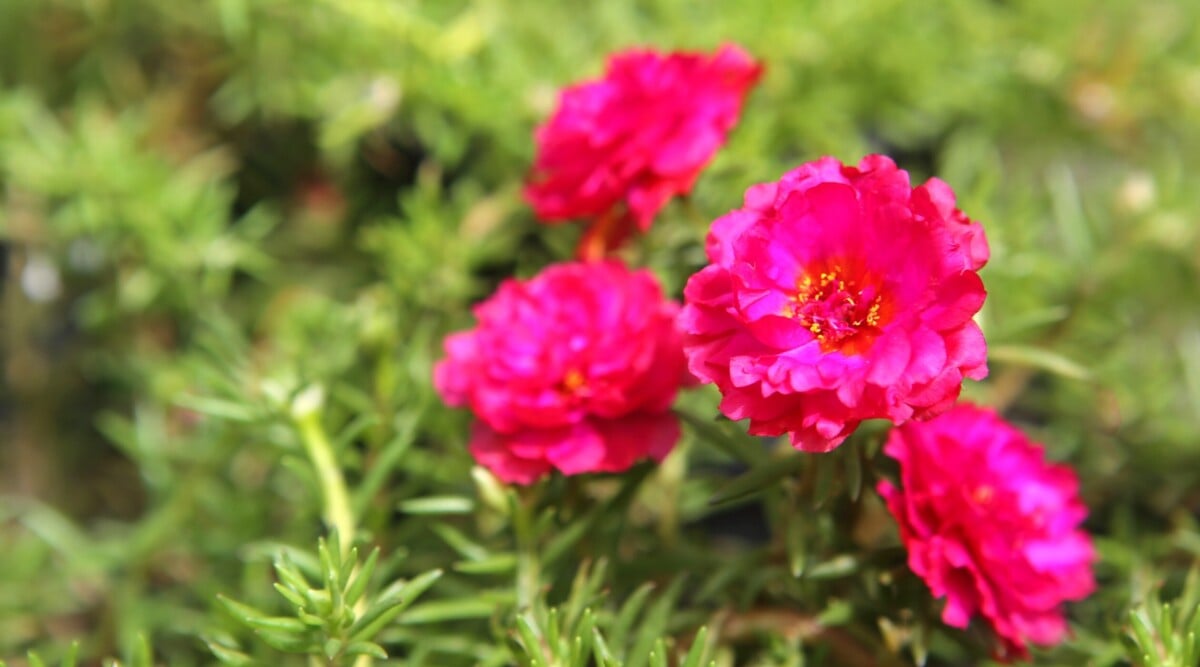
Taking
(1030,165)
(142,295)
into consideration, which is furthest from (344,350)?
(1030,165)

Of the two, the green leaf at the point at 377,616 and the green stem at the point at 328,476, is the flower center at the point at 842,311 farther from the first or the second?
the green stem at the point at 328,476

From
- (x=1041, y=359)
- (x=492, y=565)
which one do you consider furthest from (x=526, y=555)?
(x=1041, y=359)

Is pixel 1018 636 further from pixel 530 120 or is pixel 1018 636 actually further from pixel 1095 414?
pixel 530 120

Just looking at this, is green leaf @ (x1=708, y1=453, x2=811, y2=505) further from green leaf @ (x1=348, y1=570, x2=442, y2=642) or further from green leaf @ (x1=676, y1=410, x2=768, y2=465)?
green leaf @ (x1=348, y1=570, x2=442, y2=642)

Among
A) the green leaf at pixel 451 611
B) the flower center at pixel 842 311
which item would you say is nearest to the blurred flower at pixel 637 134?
the flower center at pixel 842 311

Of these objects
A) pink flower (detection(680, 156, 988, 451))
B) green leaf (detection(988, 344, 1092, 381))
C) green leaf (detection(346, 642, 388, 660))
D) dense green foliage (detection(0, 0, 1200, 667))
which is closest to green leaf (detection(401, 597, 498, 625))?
dense green foliage (detection(0, 0, 1200, 667))

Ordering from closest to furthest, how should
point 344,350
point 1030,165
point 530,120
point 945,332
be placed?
point 945,332
point 344,350
point 530,120
point 1030,165

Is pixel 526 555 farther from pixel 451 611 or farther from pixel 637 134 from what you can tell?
pixel 637 134
